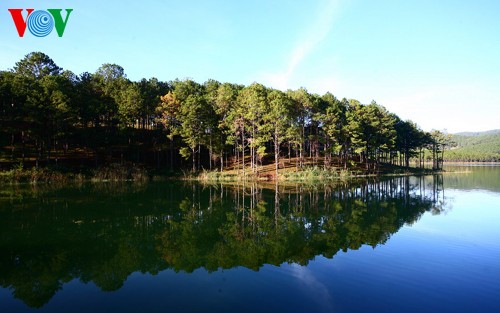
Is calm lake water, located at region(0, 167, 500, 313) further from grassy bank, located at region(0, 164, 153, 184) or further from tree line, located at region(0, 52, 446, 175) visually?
tree line, located at region(0, 52, 446, 175)

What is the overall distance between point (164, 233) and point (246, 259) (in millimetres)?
5416

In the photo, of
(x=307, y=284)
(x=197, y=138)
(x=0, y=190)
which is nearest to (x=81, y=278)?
(x=307, y=284)

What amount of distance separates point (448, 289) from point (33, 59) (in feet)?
A: 215

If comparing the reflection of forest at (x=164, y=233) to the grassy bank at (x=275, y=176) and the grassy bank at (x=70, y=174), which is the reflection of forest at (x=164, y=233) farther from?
the grassy bank at (x=275, y=176)

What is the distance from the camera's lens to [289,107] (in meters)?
51.2

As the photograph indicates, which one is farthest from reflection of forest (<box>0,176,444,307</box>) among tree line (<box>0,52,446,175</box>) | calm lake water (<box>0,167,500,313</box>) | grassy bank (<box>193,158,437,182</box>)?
tree line (<box>0,52,446,175</box>)

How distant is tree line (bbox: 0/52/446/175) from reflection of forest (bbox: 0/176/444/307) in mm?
21192

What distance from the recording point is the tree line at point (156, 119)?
44188mm

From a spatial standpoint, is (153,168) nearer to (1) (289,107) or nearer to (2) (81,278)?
(1) (289,107)

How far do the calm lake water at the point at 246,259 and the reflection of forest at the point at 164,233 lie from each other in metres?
0.07

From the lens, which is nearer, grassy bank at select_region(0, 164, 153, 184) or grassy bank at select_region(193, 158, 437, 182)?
grassy bank at select_region(0, 164, 153, 184)

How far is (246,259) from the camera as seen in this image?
11.6 meters

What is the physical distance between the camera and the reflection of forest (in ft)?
35.2

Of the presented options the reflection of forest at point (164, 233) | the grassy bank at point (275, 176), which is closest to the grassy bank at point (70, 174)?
the grassy bank at point (275, 176)
